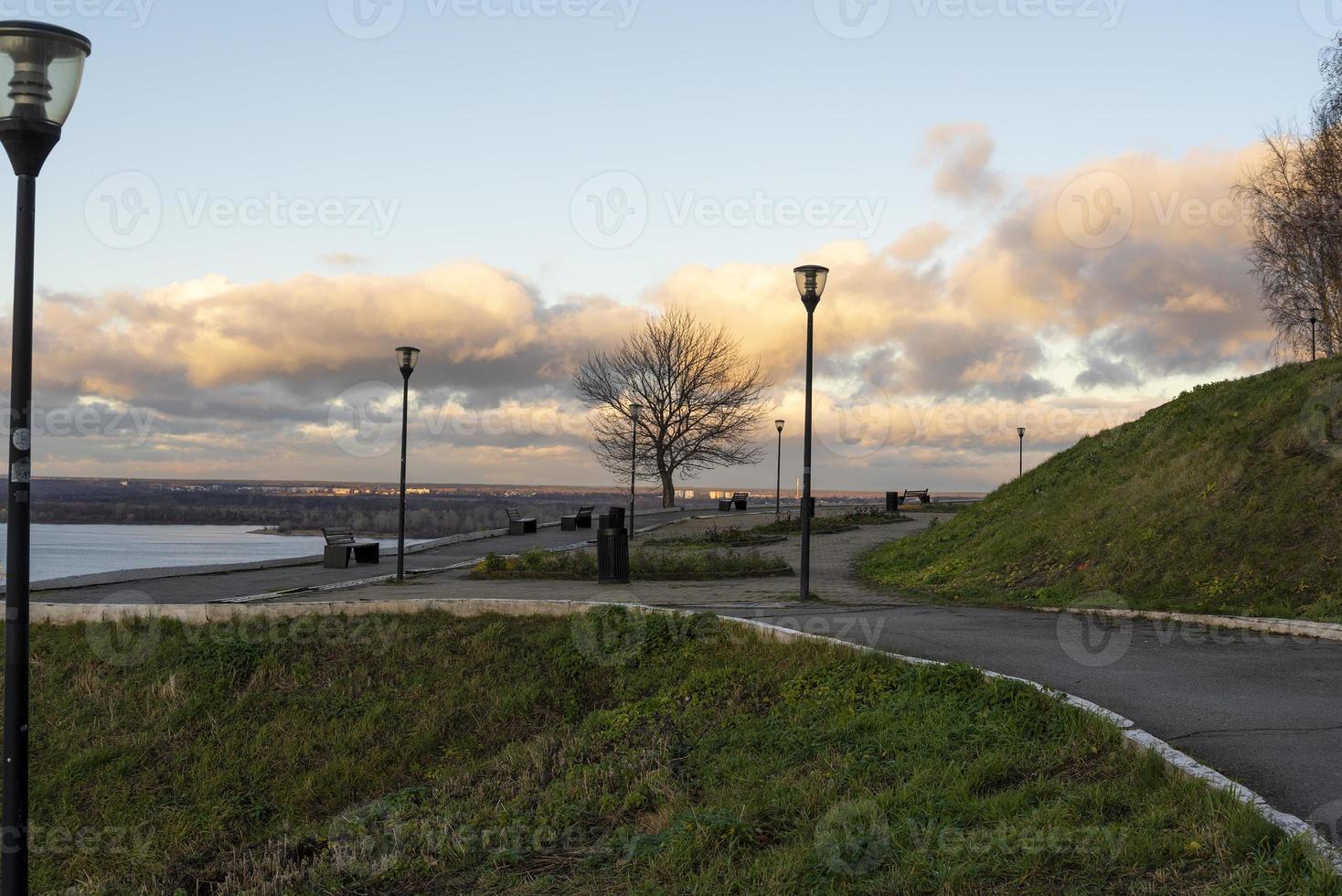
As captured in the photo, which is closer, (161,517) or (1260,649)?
(1260,649)

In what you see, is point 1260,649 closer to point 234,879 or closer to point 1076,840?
point 1076,840

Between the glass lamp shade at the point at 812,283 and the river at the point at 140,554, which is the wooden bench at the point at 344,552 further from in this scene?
the glass lamp shade at the point at 812,283

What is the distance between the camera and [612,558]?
1844 centimetres

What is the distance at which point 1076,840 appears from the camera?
527cm

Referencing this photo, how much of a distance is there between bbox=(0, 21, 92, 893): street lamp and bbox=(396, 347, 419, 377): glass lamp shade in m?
13.7

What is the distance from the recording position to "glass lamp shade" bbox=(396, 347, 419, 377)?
19203 millimetres

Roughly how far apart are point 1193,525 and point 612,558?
944 cm

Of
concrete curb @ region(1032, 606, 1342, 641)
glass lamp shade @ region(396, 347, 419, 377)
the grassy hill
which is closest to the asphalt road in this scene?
concrete curb @ region(1032, 606, 1342, 641)

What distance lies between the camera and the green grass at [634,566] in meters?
19.6

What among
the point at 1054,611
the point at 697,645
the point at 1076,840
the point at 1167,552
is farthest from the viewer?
the point at 1167,552

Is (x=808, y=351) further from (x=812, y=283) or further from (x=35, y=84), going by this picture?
(x=35, y=84)

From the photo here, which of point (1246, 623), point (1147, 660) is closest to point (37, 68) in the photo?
point (1147, 660)

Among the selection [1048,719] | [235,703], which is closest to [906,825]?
[1048,719]

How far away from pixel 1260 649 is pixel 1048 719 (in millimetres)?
4780
